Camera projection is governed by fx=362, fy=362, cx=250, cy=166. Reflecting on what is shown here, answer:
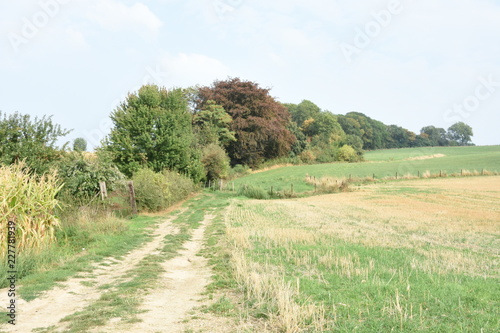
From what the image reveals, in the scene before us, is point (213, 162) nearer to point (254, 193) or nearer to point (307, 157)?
point (254, 193)

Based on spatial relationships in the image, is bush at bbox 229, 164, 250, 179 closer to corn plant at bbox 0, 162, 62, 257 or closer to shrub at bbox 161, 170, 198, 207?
shrub at bbox 161, 170, 198, 207

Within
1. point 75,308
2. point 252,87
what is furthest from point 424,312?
point 252,87

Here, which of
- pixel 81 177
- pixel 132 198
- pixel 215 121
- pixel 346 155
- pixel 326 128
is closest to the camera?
pixel 81 177

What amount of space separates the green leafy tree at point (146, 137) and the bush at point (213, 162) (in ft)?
28.3

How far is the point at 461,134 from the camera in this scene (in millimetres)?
126062

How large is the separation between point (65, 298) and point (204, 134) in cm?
4208

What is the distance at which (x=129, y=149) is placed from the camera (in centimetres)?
2988

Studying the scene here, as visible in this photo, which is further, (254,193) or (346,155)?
(346,155)

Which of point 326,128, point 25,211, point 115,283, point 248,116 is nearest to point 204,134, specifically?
point 248,116

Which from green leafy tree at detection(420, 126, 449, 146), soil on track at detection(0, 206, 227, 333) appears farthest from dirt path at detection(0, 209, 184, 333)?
green leafy tree at detection(420, 126, 449, 146)

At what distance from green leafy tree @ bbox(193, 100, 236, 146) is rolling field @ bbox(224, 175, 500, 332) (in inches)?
1273

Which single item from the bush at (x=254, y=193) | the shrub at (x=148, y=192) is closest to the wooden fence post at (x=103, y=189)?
the shrub at (x=148, y=192)

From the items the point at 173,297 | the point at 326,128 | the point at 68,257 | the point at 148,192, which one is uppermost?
the point at 326,128

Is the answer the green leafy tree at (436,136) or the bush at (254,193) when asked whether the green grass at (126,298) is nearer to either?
the bush at (254,193)
